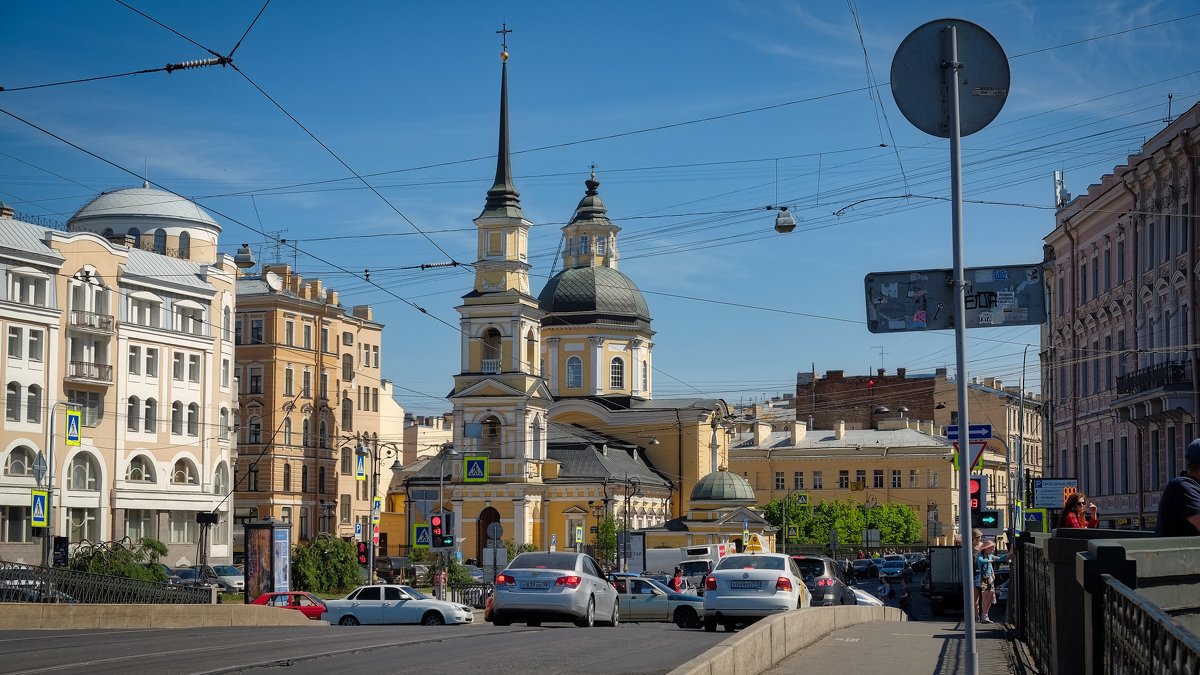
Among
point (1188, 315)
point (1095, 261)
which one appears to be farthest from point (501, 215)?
point (1188, 315)

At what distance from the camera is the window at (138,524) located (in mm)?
66188

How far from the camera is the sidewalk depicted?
15.7 meters

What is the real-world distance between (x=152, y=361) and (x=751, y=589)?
162 ft

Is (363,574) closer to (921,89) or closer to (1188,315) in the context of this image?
(1188,315)

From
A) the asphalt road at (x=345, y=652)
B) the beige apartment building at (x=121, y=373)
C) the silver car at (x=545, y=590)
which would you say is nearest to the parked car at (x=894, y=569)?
the beige apartment building at (x=121, y=373)

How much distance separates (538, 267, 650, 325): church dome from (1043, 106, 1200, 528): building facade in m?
55.1

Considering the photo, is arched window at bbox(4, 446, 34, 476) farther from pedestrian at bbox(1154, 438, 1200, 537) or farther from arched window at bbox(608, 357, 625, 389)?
arched window at bbox(608, 357, 625, 389)

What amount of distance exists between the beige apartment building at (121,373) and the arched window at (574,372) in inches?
1540

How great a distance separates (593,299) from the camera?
11256 cm

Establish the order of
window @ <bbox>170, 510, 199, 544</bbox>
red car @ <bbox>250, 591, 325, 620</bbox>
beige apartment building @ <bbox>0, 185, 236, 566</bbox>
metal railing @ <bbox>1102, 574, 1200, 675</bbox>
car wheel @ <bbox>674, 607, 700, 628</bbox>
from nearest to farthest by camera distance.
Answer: metal railing @ <bbox>1102, 574, 1200, 675</bbox> < car wheel @ <bbox>674, 607, 700, 628</bbox> < red car @ <bbox>250, 591, 325, 620</bbox> < beige apartment building @ <bbox>0, 185, 236, 566</bbox> < window @ <bbox>170, 510, 199, 544</bbox>

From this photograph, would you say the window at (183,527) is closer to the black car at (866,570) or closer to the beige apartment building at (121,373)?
the beige apartment building at (121,373)

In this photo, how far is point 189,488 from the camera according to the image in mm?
70688

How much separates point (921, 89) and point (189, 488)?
6444 centimetres

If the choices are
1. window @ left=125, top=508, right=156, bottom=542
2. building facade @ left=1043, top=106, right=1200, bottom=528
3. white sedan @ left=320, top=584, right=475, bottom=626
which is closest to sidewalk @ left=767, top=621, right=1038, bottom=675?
white sedan @ left=320, top=584, right=475, bottom=626
